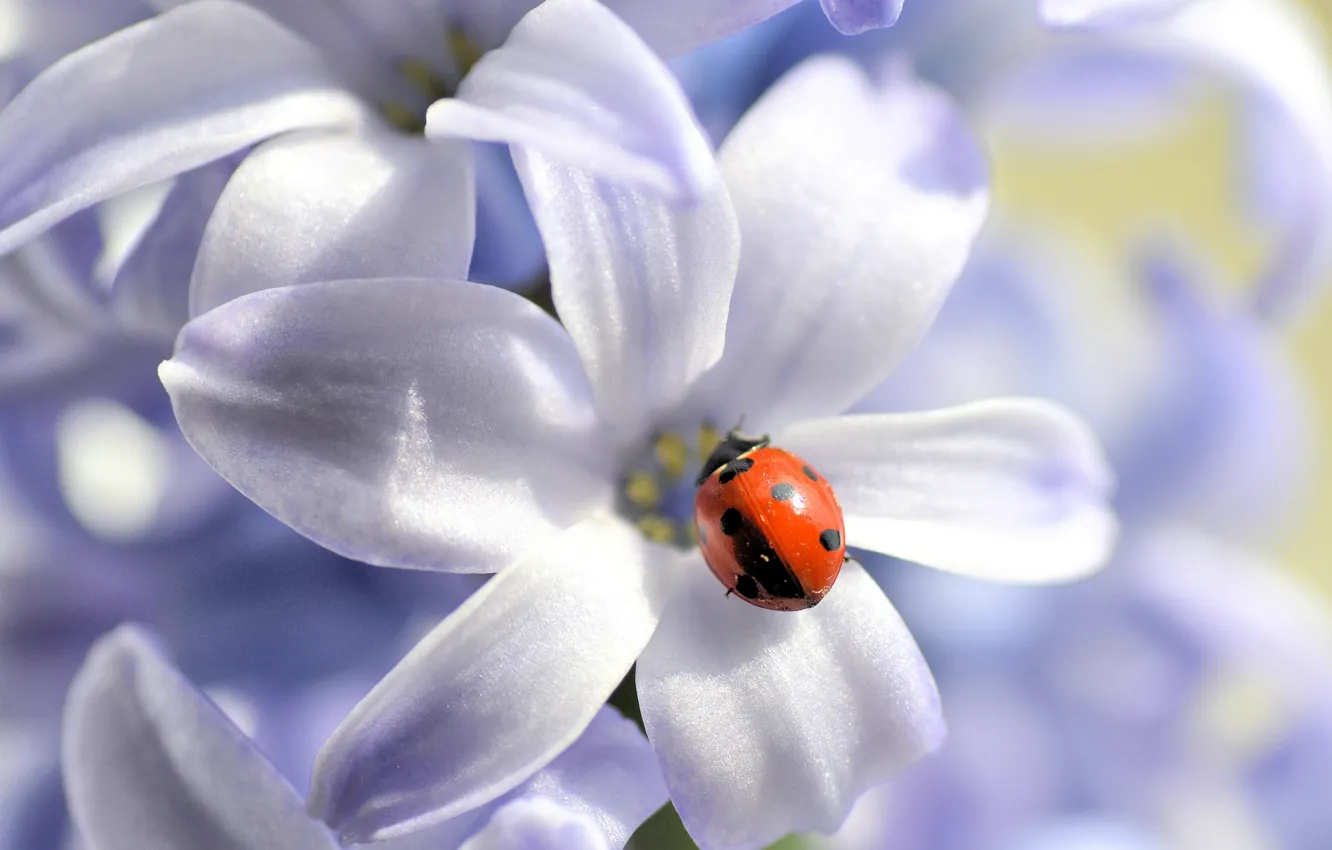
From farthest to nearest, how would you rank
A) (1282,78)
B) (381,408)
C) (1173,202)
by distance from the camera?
(1173,202)
(1282,78)
(381,408)

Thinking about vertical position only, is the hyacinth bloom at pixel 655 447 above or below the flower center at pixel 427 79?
below

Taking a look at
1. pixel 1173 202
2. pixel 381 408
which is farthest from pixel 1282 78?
pixel 1173 202

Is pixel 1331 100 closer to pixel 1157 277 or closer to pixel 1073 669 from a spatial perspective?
pixel 1157 277

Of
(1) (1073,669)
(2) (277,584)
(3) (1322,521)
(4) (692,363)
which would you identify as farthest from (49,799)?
(3) (1322,521)

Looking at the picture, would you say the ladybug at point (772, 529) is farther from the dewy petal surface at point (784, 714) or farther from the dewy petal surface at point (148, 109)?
the dewy petal surface at point (148, 109)

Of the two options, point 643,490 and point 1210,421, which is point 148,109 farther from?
point 1210,421

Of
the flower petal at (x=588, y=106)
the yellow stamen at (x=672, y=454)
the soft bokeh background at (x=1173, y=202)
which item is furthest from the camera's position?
the soft bokeh background at (x=1173, y=202)

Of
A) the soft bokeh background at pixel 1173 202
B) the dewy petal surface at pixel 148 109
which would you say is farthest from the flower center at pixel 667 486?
A: the soft bokeh background at pixel 1173 202

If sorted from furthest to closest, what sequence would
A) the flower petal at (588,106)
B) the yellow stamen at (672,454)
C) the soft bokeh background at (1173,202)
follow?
the soft bokeh background at (1173,202)
the yellow stamen at (672,454)
the flower petal at (588,106)

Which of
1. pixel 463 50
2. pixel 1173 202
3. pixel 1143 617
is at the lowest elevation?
pixel 1173 202

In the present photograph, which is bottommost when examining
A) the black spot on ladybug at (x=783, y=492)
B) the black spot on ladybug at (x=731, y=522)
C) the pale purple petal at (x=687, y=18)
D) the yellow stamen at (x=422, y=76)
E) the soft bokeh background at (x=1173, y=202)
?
the soft bokeh background at (x=1173, y=202)
